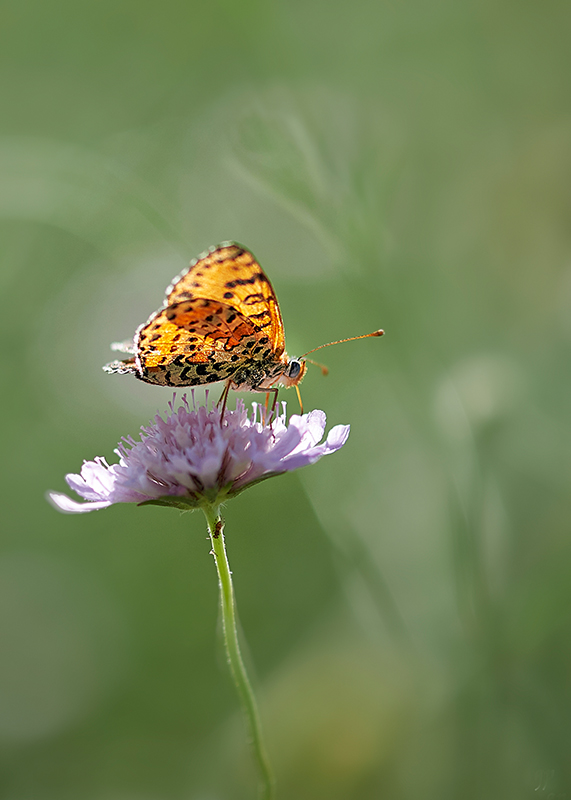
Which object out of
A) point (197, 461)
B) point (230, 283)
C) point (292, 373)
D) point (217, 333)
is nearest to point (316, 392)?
point (292, 373)

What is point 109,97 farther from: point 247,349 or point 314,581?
point 314,581

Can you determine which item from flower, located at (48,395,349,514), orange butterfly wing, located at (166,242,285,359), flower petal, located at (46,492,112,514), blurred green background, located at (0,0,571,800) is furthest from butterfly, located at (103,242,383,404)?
blurred green background, located at (0,0,571,800)

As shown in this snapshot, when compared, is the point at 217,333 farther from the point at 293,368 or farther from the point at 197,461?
the point at 197,461

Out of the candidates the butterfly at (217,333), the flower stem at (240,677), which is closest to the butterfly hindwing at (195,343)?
the butterfly at (217,333)

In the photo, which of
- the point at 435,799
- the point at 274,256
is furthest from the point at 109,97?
the point at 435,799

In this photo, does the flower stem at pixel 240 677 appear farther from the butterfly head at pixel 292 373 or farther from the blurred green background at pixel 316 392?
the blurred green background at pixel 316 392

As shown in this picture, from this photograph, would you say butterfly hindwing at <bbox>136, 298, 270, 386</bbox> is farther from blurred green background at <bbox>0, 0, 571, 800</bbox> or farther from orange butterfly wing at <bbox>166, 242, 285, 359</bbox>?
blurred green background at <bbox>0, 0, 571, 800</bbox>

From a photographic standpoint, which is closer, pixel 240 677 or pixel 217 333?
pixel 240 677
